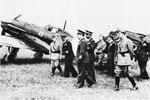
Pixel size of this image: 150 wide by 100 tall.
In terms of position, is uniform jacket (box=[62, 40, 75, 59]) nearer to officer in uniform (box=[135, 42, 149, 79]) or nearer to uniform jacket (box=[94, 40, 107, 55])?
uniform jacket (box=[94, 40, 107, 55])

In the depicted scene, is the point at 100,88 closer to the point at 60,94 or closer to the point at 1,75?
the point at 60,94

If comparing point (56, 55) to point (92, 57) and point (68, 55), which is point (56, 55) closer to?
point (68, 55)

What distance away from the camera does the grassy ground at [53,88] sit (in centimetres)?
915

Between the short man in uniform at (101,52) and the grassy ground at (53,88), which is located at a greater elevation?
the short man in uniform at (101,52)

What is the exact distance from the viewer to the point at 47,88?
10.2m

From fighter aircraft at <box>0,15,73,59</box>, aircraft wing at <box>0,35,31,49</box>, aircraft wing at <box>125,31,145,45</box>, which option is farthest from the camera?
fighter aircraft at <box>0,15,73,59</box>

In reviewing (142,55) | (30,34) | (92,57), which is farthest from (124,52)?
(30,34)

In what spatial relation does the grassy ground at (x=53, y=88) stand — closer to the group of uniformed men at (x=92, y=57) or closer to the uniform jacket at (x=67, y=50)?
the group of uniformed men at (x=92, y=57)

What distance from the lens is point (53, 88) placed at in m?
10.3

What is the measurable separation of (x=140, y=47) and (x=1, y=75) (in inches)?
224

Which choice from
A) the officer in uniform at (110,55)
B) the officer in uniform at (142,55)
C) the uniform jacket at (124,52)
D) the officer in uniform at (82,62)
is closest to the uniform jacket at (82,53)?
→ the officer in uniform at (82,62)

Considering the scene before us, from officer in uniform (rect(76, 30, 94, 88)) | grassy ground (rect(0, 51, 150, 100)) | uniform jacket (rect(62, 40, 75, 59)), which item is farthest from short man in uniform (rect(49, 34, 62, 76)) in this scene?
officer in uniform (rect(76, 30, 94, 88))

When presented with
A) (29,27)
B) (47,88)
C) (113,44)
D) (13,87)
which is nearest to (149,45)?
(113,44)

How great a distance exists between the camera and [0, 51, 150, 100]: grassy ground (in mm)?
9148
